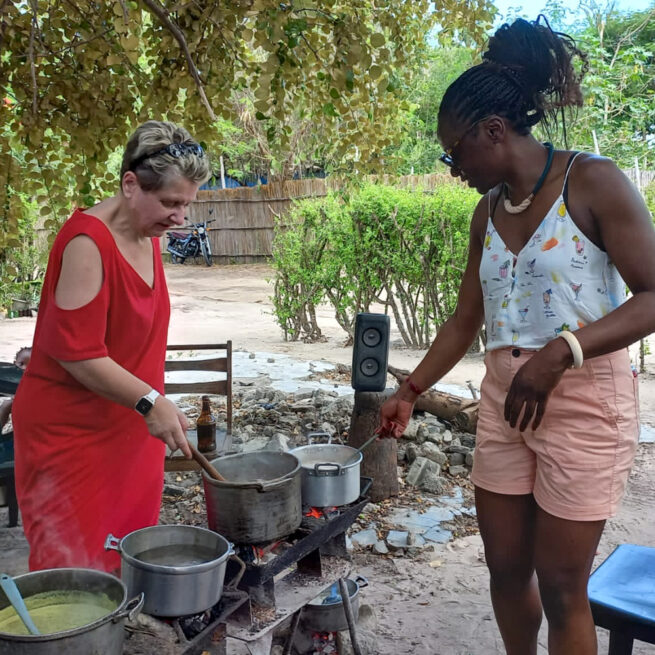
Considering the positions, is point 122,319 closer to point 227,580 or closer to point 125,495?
point 125,495

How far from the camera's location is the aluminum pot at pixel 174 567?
5.25 feet

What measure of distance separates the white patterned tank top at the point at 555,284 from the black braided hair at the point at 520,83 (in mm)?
206

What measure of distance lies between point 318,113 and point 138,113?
1236 millimetres

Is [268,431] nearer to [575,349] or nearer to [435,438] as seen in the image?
[435,438]

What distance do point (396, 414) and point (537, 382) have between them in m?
0.81

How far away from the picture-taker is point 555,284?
178 cm

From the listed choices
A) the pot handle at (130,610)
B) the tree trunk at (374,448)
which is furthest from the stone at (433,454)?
the pot handle at (130,610)

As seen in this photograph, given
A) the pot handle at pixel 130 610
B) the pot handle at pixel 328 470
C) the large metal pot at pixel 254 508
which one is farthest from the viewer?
the pot handle at pixel 328 470

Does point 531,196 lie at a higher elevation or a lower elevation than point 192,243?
higher

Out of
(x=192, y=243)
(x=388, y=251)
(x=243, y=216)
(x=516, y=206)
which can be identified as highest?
(x=243, y=216)

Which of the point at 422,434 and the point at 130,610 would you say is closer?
the point at 130,610

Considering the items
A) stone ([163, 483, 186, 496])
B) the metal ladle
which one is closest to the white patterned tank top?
the metal ladle

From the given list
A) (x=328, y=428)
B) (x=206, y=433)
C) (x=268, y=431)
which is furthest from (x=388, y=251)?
(x=206, y=433)

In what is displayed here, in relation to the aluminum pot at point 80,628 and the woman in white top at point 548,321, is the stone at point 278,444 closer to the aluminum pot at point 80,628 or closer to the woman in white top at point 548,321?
the woman in white top at point 548,321
